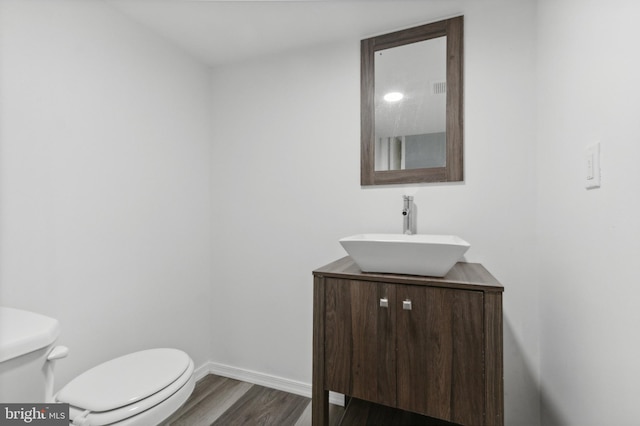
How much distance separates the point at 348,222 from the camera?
5.76 feet

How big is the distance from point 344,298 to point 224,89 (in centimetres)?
173

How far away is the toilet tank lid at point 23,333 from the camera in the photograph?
741 millimetres

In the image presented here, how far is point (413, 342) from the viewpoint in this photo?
1153mm

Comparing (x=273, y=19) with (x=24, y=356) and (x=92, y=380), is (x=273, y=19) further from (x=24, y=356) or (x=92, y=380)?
(x=92, y=380)

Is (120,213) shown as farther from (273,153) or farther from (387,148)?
(387,148)

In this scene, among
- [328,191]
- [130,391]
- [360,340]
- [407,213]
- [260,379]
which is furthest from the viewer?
[260,379]

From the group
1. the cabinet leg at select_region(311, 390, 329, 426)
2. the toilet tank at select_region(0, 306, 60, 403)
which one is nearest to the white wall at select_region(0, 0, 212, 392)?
the toilet tank at select_region(0, 306, 60, 403)

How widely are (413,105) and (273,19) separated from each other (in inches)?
36.3

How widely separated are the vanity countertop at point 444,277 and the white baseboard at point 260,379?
0.92 metres

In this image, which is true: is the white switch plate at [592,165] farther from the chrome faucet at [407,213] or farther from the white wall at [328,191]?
the chrome faucet at [407,213]

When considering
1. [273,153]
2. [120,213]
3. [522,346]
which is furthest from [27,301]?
[522,346]

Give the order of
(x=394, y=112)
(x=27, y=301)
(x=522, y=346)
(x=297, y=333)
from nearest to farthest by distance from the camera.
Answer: (x=27, y=301)
(x=522, y=346)
(x=394, y=112)
(x=297, y=333)

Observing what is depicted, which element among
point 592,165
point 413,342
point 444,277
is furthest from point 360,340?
point 592,165
